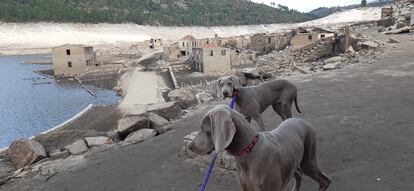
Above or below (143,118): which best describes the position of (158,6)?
above

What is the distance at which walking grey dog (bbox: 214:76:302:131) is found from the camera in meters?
6.24

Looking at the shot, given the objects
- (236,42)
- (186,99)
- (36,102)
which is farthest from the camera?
(236,42)

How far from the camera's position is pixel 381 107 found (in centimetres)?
912

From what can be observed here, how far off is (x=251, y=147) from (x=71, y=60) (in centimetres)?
5852

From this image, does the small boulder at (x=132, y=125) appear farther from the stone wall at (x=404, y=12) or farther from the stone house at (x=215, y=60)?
the stone house at (x=215, y=60)

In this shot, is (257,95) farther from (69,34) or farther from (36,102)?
(69,34)

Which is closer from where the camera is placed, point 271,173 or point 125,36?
point 271,173

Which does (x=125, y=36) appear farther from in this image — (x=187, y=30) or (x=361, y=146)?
(x=361, y=146)

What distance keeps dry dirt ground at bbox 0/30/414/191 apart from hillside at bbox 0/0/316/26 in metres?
121

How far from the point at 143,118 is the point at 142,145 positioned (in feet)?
5.08

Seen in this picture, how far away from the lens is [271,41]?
204 feet

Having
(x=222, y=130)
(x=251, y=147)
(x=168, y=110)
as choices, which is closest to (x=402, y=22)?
(x=168, y=110)

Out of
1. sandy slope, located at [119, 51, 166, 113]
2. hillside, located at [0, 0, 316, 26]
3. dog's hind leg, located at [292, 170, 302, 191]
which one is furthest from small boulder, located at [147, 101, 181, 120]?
hillside, located at [0, 0, 316, 26]

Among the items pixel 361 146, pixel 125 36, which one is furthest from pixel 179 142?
pixel 125 36
